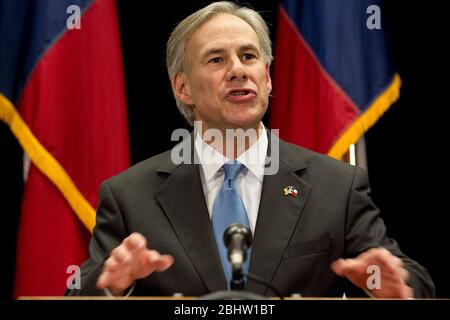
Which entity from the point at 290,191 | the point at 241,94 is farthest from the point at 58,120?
the point at 290,191

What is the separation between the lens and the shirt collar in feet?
8.91

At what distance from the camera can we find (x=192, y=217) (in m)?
2.59

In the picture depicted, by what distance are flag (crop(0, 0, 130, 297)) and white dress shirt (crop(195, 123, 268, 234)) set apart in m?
0.72

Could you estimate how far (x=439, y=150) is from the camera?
371 cm

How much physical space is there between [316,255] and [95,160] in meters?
1.31

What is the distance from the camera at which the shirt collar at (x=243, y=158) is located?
8.91ft

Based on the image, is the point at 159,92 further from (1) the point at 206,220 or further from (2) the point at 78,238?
(1) the point at 206,220

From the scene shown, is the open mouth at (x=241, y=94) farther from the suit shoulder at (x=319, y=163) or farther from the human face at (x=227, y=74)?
the suit shoulder at (x=319, y=163)

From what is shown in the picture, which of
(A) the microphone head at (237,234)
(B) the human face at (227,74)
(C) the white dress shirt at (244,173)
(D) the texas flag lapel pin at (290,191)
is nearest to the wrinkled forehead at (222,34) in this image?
(B) the human face at (227,74)

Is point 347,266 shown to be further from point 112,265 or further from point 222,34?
point 222,34

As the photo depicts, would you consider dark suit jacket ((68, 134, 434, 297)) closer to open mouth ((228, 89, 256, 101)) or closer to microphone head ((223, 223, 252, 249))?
open mouth ((228, 89, 256, 101))

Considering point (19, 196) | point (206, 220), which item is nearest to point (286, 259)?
point (206, 220)

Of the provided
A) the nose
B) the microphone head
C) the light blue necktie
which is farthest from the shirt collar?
the microphone head

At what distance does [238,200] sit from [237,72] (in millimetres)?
551
